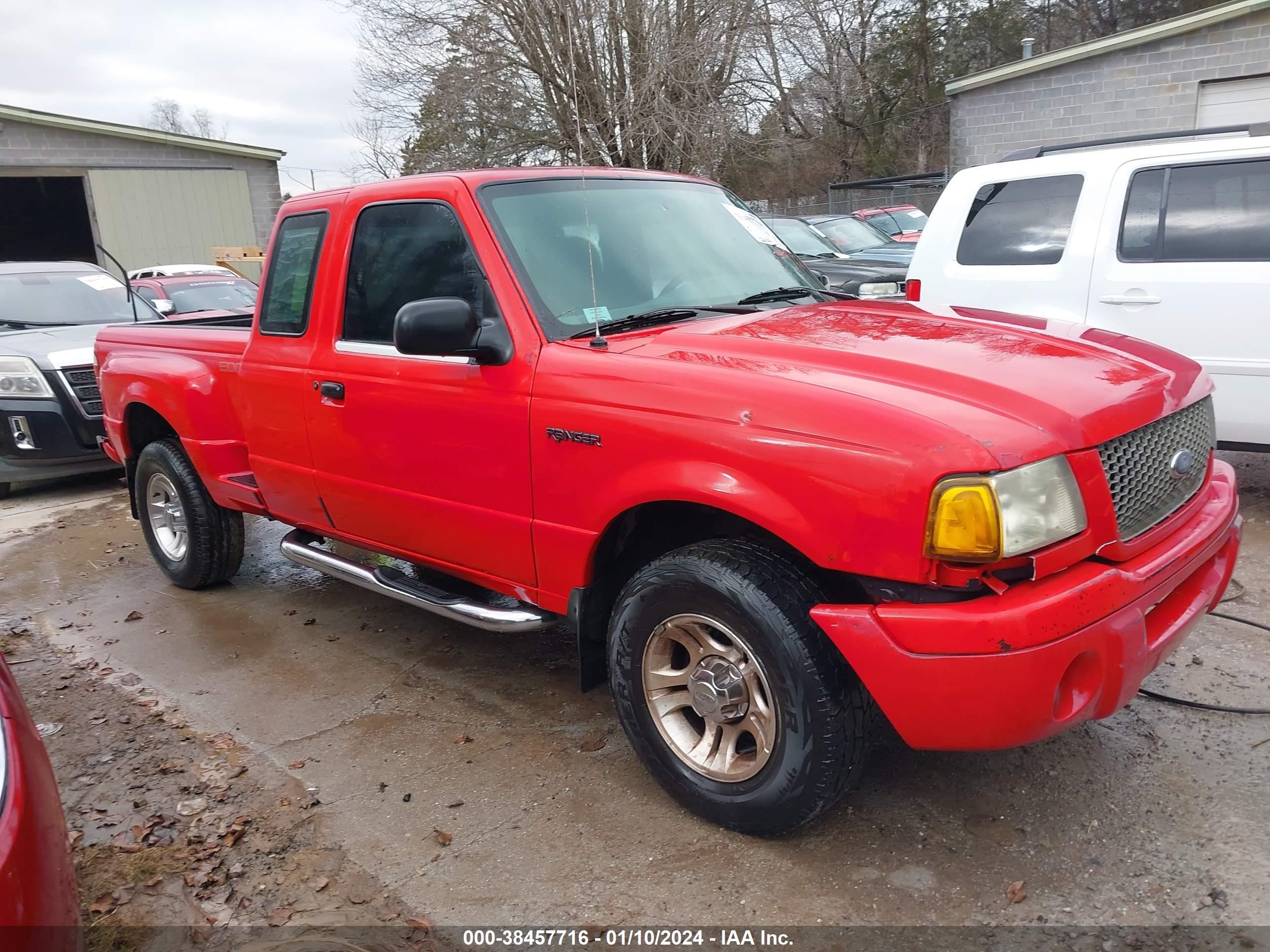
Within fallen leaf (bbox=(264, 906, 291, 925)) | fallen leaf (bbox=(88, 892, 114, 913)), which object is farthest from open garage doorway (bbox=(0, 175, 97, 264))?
fallen leaf (bbox=(264, 906, 291, 925))

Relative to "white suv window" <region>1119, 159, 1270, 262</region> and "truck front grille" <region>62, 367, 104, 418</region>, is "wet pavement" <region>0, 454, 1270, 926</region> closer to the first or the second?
"white suv window" <region>1119, 159, 1270, 262</region>

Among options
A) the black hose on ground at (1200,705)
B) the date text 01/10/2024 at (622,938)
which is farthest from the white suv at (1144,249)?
the date text 01/10/2024 at (622,938)

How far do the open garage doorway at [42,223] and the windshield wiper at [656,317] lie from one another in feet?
91.2

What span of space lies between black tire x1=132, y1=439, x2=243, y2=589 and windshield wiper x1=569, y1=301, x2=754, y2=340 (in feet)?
8.98

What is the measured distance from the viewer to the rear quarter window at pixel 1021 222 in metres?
5.55

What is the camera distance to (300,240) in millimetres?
4160

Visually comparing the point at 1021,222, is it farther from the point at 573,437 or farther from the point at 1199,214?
the point at 573,437

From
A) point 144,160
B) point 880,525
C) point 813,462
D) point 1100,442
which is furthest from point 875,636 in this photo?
point 144,160

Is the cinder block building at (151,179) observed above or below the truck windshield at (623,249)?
above

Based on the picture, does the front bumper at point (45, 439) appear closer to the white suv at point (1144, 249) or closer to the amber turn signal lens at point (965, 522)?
the white suv at point (1144, 249)


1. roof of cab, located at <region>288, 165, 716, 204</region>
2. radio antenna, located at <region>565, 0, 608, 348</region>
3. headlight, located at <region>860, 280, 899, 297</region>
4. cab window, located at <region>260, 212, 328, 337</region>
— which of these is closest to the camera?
radio antenna, located at <region>565, 0, 608, 348</region>

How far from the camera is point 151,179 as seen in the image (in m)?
21.7

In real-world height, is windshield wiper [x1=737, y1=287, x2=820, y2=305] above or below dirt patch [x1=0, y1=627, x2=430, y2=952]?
above

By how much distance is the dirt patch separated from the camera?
2646 millimetres
